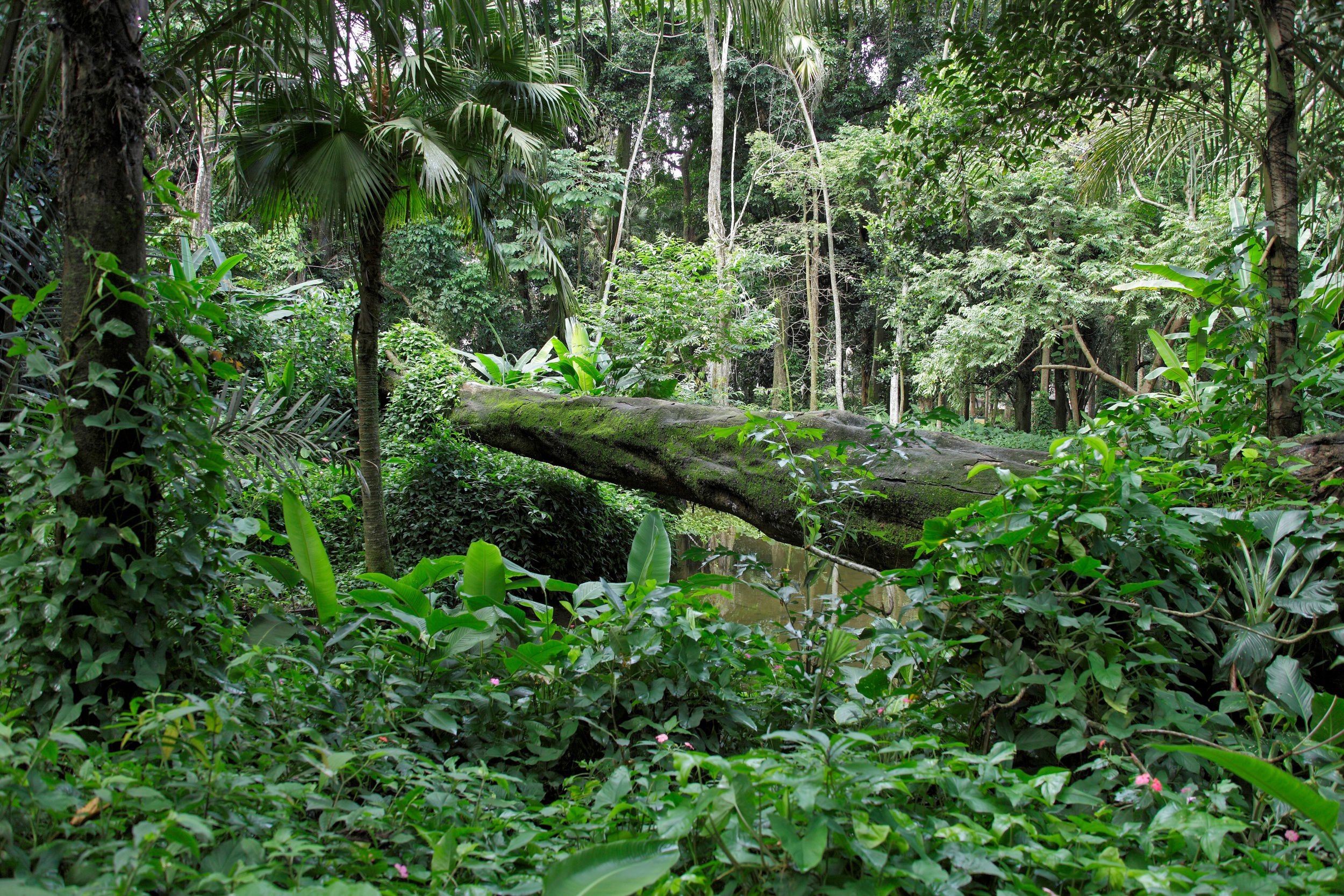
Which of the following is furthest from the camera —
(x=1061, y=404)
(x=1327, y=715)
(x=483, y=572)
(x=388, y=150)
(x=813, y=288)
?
(x=1061, y=404)

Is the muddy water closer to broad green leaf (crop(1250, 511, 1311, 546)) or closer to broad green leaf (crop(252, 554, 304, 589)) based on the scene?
broad green leaf (crop(252, 554, 304, 589))

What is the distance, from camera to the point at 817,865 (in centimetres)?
114

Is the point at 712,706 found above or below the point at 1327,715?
below

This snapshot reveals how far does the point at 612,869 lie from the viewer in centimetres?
113

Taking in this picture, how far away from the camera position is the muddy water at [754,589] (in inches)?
263

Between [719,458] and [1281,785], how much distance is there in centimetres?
292

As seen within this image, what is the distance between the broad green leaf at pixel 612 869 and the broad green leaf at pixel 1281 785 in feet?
2.71

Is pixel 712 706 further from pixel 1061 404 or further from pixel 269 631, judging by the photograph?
pixel 1061 404

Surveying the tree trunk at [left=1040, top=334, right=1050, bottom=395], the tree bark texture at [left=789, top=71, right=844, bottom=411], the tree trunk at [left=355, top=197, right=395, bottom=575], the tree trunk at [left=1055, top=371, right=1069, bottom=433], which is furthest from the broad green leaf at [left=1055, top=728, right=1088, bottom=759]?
the tree trunk at [left=1055, top=371, right=1069, bottom=433]

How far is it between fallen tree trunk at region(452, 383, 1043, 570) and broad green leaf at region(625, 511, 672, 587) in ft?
2.33

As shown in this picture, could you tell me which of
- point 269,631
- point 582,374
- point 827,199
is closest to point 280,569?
point 269,631

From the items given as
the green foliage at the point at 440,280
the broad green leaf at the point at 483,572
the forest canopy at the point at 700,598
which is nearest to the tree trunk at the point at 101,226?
the forest canopy at the point at 700,598

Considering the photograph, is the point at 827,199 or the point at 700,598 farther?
the point at 827,199

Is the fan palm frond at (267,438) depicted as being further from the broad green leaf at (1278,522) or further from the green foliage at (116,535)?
the broad green leaf at (1278,522)
